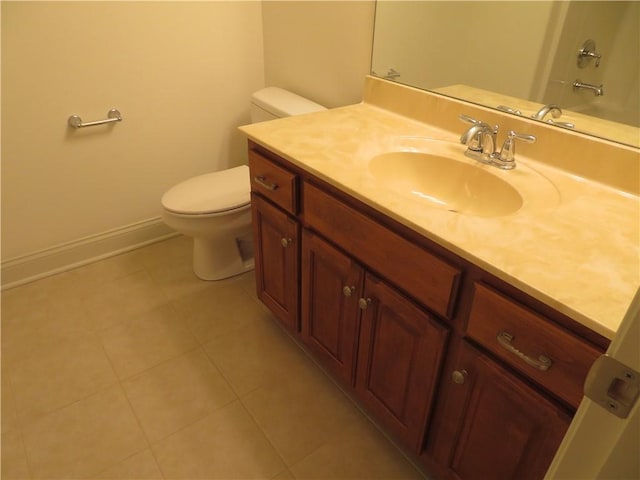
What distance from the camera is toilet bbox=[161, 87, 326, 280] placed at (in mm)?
1875

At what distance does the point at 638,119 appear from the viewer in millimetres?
1132

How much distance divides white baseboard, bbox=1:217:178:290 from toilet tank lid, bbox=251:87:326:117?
860 mm

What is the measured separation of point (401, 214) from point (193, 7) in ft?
5.38

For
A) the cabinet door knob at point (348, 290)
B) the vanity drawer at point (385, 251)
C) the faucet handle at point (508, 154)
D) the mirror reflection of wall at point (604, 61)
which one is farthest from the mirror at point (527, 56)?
the cabinet door knob at point (348, 290)

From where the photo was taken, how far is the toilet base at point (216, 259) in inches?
82.2

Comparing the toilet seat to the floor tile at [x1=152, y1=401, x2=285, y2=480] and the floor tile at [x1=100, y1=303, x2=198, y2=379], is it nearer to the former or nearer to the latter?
the floor tile at [x1=100, y1=303, x2=198, y2=379]

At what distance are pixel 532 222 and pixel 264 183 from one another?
81 cm

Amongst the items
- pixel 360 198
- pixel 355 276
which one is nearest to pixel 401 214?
pixel 360 198

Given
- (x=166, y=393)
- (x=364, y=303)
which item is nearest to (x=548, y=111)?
(x=364, y=303)

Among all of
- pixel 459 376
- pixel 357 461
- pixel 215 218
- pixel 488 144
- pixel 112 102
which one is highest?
pixel 488 144

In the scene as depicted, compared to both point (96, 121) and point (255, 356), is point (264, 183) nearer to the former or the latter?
point (255, 356)

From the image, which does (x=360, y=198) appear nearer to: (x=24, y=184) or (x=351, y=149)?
(x=351, y=149)

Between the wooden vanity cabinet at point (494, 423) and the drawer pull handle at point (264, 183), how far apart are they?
74cm

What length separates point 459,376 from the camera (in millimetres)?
1010
